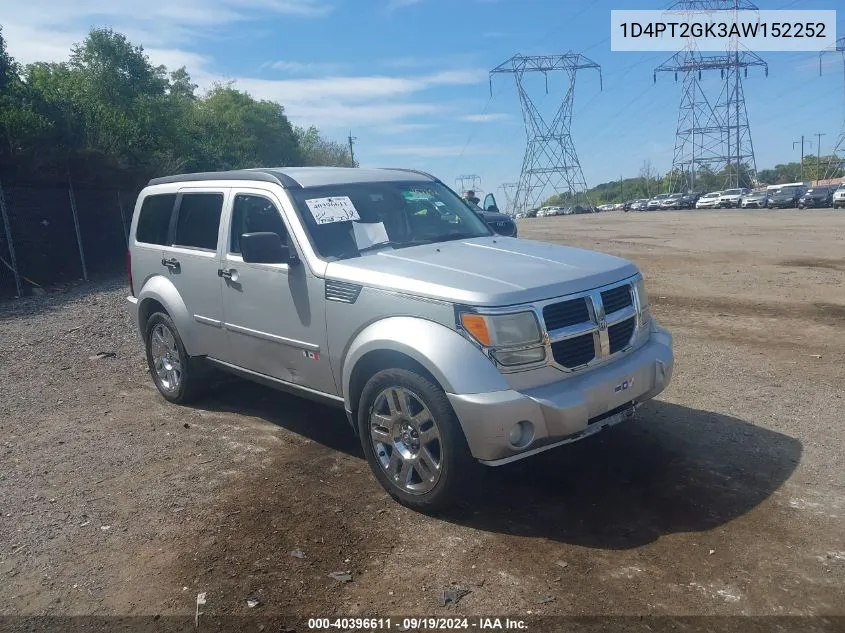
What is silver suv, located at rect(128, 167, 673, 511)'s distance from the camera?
3.78 metres

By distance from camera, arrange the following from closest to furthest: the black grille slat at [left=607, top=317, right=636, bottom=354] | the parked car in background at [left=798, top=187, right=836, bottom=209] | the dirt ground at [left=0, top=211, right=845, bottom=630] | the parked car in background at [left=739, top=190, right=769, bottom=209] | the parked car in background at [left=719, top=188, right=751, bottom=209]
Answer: the dirt ground at [left=0, top=211, right=845, bottom=630], the black grille slat at [left=607, top=317, right=636, bottom=354], the parked car in background at [left=798, top=187, right=836, bottom=209], the parked car in background at [left=739, top=190, right=769, bottom=209], the parked car in background at [left=719, top=188, right=751, bottom=209]

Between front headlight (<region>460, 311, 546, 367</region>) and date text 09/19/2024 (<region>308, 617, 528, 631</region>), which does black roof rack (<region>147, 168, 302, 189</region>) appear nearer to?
front headlight (<region>460, 311, 546, 367</region>)

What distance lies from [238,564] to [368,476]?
3.92 feet

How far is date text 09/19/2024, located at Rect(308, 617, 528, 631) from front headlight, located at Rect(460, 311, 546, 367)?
50.6 inches

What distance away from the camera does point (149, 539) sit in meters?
3.99

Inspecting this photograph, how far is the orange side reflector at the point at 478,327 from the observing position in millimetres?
3750

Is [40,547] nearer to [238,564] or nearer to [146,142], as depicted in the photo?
[238,564]

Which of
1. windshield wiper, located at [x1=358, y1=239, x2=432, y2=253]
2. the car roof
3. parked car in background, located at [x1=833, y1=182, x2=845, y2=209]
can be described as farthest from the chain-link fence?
parked car in background, located at [x1=833, y1=182, x2=845, y2=209]

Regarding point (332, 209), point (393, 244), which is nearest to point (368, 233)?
point (393, 244)

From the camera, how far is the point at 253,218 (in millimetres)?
5289

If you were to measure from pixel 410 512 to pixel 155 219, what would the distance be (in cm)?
396

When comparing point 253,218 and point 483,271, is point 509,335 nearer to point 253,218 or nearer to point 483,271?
point 483,271

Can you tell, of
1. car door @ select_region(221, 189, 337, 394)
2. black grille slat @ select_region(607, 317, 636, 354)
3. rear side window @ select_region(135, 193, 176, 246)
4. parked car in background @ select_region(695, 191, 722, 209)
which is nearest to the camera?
black grille slat @ select_region(607, 317, 636, 354)

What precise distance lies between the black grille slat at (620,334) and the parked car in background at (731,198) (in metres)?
60.3
